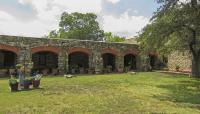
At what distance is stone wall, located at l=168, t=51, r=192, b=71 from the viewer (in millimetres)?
27945

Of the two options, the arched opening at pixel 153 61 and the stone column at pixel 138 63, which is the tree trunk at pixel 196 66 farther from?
the arched opening at pixel 153 61

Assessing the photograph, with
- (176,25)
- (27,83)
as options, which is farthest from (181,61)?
(27,83)

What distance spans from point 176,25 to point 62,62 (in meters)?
10.7

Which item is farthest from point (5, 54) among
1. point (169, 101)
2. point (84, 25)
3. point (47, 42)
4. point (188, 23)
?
point (84, 25)

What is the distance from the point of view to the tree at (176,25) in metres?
16.0

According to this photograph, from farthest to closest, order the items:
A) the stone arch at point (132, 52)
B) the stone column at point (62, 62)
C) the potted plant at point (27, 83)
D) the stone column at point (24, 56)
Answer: the stone arch at point (132, 52)
the stone column at point (62, 62)
the stone column at point (24, 56)
the potted plant at point (27, 83)

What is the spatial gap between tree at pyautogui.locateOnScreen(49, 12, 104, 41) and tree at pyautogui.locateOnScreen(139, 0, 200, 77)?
33421 mm

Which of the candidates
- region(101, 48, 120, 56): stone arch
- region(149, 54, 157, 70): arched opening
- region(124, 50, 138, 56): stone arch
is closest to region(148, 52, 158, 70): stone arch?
region(149, 54, 157, 70): arched opening

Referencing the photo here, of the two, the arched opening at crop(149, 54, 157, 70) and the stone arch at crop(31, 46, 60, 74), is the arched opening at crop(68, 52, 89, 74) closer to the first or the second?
the stone arch at crop(31, 46, 60, 74)

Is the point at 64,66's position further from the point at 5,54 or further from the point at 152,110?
the point at 152,110

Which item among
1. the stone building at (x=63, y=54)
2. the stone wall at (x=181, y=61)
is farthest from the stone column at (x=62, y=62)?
the stone wall at (x=181, y=61)

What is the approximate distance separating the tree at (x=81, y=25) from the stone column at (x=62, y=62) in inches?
1142

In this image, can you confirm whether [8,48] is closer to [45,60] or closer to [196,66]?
[45,60]

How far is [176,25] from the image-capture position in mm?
17344
